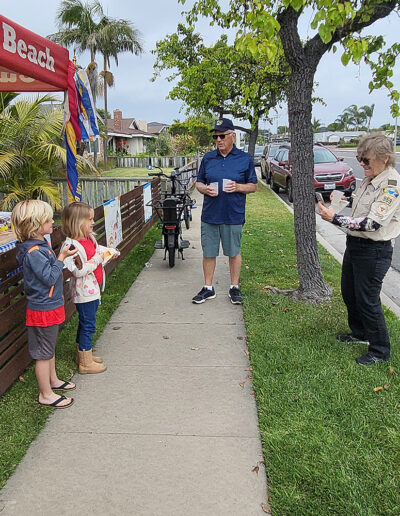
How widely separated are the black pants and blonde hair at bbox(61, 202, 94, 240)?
84.5 inches

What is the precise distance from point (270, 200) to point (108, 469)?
13.4 m

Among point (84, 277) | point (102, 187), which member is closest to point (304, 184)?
point (84, 277)

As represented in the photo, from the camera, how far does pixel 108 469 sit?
9.08 ft

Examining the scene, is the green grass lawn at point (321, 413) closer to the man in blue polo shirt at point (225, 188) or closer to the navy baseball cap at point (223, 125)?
the man in blue polo shirt at point (225, 188)

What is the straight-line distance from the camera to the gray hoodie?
3.12 meters

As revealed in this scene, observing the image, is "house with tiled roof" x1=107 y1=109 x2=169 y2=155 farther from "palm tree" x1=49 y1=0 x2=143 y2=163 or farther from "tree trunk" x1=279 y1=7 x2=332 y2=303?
"tree trunk" x1=279 y1=7 x2=332 y2=303

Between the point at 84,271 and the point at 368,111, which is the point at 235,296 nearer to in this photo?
the point at 84,271

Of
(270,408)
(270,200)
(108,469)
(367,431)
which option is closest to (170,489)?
(108,469)

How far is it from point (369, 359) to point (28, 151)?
7542mm

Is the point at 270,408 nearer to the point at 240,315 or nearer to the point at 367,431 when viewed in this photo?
the point at 367,431

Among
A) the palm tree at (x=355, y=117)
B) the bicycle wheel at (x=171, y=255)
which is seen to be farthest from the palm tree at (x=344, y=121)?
the bicycle wheel at (x=171, y=255)

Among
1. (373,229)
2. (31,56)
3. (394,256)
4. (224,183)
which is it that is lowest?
(394,256)

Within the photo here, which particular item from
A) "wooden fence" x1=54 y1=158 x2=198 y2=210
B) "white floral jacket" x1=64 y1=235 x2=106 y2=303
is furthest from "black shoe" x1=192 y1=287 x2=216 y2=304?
"wooden fence" x1=54 y1=158 x2=198 y2=210

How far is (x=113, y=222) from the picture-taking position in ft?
21.5
